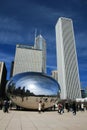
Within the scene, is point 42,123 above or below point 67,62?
below

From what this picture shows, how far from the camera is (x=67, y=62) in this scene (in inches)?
6353

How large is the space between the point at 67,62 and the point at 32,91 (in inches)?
5492

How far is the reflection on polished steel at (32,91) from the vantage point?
79.2 ft

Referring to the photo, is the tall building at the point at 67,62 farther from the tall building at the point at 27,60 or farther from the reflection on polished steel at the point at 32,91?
the reflection on polished steel at the point at 32,91

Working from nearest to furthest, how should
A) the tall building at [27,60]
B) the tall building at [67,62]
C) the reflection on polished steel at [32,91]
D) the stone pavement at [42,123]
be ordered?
the stone pavement at [42,123] → the reflection on polished steel at [32,91] → the tall building at [67,62] → the tall building at [27,60]

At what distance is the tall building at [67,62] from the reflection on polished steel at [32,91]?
130829mm

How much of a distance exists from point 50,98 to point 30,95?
3041 millimetres

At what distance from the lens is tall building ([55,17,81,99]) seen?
513 feet

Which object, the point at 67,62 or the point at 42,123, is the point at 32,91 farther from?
the point at 67,62

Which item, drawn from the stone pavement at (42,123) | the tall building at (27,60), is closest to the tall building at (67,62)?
the tall building at (27,60)

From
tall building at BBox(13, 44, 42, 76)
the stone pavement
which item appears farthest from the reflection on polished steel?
tall building at BBox(13, 44, 42, 76)

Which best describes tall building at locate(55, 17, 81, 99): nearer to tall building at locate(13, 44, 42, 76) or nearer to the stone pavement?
tall building at locate(13, 44, 42, 76)

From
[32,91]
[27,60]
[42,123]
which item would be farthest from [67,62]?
[42,123]

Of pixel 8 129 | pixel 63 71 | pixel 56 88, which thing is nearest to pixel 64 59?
pixel 63 71
